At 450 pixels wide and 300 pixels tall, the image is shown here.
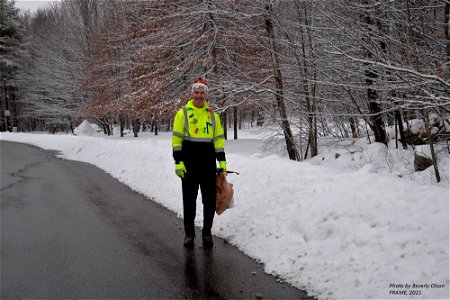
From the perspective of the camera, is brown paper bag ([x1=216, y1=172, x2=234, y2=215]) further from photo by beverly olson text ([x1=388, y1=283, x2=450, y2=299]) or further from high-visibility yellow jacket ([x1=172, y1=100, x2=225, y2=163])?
photo by beverly olson text ([x1=388, y1=283, x2=450, y2=299])

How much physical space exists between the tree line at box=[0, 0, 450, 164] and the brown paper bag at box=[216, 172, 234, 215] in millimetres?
2641

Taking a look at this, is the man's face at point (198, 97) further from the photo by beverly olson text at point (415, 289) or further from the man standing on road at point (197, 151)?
the photo by beverly olson text at point (415, 289)

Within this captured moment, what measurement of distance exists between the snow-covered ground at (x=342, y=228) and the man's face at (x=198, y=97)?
1.81 metres

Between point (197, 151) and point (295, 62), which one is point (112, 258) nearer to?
point (197, 151)

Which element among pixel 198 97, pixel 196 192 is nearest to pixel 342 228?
pixel 196 192

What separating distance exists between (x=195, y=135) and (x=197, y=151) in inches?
8.8

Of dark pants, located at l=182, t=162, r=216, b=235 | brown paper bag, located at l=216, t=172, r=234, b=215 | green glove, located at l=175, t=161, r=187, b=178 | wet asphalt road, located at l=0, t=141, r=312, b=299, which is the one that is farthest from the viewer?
brown paper bag, located at l=216, t=172, r=234, b=215

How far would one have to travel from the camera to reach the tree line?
6.30 m

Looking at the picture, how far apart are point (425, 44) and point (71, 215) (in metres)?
7.31

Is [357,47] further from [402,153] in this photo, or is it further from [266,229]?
[266,229]

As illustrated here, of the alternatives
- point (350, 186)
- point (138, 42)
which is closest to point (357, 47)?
point (350, 186)

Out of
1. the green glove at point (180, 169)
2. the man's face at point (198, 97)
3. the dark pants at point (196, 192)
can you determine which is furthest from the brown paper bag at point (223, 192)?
the man's face at point (198, 97)

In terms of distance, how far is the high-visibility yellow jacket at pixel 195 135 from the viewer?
4.73m

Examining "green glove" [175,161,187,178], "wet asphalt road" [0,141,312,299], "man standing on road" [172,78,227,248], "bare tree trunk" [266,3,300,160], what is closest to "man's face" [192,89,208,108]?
"man standing on road" [172,78,227,248]
